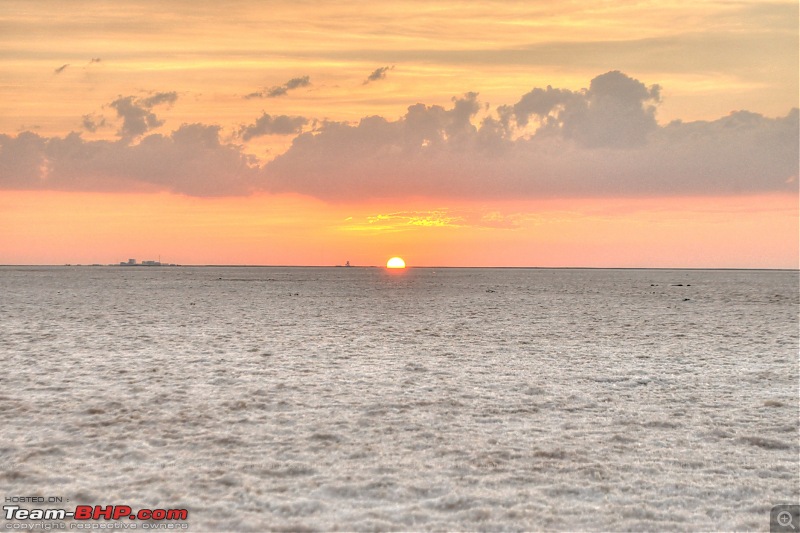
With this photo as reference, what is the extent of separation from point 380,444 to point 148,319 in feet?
84.0

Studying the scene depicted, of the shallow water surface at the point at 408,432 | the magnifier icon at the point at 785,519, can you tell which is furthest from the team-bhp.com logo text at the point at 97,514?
the magnifier icon at the point at 785,519

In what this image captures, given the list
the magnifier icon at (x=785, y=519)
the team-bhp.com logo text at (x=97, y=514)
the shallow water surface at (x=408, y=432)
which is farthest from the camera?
the shallow water surface at (x=408, y=432)

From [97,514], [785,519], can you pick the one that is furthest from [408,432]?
[785,519]

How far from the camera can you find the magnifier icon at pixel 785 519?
7.24m

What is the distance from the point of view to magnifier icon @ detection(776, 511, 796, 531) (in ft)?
23.8

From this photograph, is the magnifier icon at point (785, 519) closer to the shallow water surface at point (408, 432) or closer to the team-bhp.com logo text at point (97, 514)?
the shallow water surface at point (408, 432)

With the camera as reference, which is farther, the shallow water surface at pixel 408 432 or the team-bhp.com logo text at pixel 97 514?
the shallow water surface at pixel 408 432

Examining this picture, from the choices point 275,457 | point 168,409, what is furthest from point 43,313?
point 275,457

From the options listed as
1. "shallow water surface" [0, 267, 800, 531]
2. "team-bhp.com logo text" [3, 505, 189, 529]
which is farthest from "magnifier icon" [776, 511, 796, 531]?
"team-bhp.com logo text" [3, 505, 189, 529]

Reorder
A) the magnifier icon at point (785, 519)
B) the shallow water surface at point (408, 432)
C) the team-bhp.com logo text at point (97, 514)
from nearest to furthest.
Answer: the magnifier icon at point (785, 519)
the team-bhp.com logo text at point (97, 514)
the shallow water surface at point (408, 432)

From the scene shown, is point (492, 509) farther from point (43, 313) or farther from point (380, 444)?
point (43, 313)

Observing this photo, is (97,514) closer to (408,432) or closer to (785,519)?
(408,432)

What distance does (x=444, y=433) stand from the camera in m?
10.9

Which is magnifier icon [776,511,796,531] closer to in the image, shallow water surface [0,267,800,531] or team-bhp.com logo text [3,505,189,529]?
shallow water surface [0,267,800,531]
